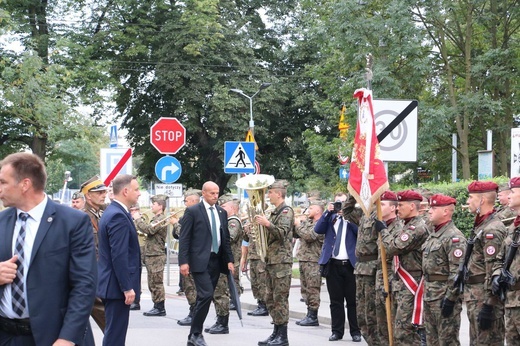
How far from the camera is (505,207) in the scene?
417 inches

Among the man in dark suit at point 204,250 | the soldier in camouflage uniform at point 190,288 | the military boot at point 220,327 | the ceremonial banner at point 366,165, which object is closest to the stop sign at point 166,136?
the soldier in camouflage uniform at point 190,288

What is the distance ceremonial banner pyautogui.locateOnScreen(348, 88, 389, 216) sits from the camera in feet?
32.3

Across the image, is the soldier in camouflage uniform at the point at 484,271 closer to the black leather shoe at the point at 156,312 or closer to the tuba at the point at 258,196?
the tuba at the point at 258,196

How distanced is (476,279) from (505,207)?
92.3 inches

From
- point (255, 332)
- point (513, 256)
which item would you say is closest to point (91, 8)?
point (255, 332)

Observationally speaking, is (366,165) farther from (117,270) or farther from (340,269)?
(340,269)

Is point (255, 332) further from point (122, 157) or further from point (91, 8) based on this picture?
point (91, 8)

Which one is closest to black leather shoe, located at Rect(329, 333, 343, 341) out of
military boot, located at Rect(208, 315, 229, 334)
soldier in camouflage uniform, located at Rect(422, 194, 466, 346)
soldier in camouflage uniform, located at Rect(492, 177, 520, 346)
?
military boot, located at Rect(208, 315, 229, 334)

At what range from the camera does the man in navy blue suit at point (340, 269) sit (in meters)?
12.8

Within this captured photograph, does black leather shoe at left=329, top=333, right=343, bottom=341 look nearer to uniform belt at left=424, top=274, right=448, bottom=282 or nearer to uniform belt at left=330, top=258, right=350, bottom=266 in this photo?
uniform belt at left=330, top=258, right=350, bottom=266

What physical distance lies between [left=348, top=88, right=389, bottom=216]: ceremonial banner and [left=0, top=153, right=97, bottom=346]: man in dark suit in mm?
4809

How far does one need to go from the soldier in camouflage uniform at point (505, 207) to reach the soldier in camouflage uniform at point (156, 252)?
7109 mm

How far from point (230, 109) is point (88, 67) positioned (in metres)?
6.70

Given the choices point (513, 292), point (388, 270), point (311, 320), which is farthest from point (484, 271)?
point (311, 320)
